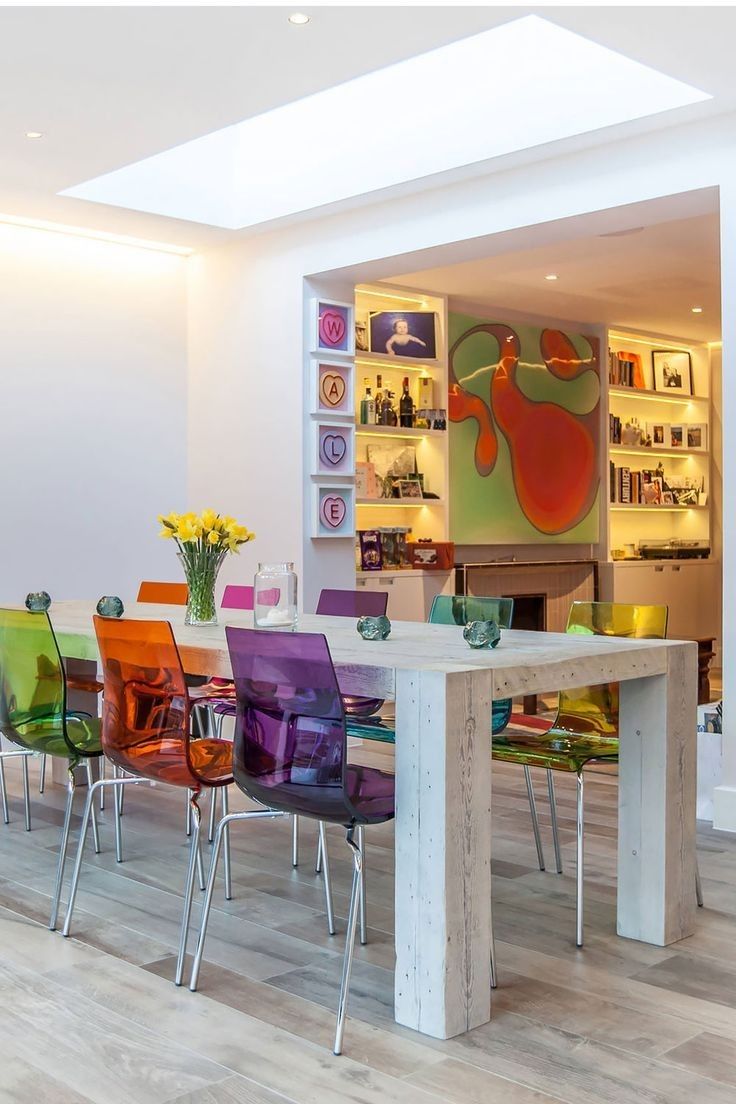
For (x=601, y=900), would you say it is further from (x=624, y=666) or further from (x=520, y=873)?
(x=624, y=666)

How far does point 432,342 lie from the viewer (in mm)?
7742

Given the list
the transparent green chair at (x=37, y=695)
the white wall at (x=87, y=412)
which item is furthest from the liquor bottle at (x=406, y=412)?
the transparent green chair at (x=37, y=695)

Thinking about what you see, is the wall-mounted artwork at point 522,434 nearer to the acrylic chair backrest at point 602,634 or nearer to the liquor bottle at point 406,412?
the liquor bottle at point 406,412

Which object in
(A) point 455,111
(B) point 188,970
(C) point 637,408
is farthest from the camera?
(C) point 637,408

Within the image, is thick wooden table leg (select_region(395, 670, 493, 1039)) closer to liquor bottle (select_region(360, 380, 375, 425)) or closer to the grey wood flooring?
the grey wood flooring

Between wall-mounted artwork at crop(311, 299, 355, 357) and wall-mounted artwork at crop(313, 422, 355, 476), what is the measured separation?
0.40 meters

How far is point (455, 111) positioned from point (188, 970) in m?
3.60

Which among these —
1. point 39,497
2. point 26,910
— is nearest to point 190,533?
point 26,910

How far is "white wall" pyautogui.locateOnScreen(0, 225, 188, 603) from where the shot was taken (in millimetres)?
6062

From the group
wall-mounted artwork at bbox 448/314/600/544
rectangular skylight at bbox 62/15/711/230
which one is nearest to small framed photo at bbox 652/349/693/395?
wall-mounted artwork at bbox 448/314/600/544

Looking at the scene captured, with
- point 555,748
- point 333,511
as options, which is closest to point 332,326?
point 333,511

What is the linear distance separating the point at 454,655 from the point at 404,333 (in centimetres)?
483

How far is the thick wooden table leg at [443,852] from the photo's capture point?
2578 mm

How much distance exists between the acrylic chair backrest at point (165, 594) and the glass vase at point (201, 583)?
1.08 m
